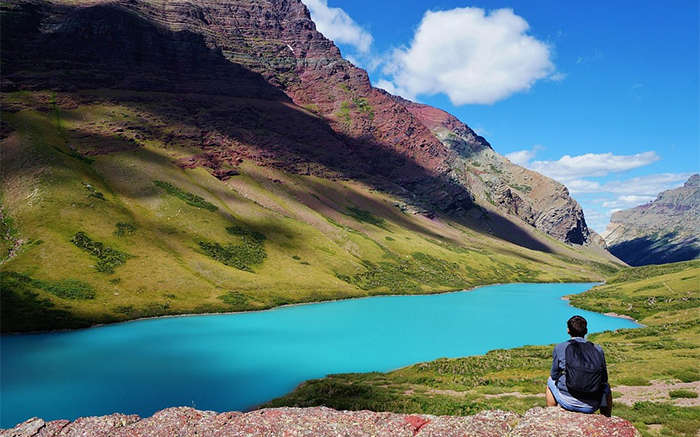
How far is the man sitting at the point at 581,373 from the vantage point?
10.9m

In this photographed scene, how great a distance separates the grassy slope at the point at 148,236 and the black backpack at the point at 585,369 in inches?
3228

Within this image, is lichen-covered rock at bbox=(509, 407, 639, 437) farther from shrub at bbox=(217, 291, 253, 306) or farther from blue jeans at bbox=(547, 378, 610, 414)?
shrub at bbox=(217, 291, 253, 306)

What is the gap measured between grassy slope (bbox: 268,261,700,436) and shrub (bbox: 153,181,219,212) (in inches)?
4501

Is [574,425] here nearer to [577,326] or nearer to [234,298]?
[577,326]

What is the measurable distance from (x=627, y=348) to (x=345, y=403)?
41.3 m

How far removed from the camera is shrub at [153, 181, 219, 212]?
14310 cm

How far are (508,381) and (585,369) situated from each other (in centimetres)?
3118

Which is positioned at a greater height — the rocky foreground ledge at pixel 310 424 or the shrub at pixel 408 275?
the rocky foreground ledge at pixel 310 424

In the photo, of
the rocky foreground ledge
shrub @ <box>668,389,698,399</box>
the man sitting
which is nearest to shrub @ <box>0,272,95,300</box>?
the rocky foreground ledge

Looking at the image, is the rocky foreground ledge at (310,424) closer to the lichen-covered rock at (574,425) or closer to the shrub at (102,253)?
the lichen-covered rock at (574,425)

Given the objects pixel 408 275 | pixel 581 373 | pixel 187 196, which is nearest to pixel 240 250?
pixel 187 196

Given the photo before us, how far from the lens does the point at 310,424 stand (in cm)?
1633

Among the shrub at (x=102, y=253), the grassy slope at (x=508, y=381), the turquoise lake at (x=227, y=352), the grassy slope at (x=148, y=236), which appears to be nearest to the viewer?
the grassy slope at (x=508, y=381)

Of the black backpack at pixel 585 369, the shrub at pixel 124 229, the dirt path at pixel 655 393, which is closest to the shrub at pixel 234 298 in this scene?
the shrub at pixel 124 229
